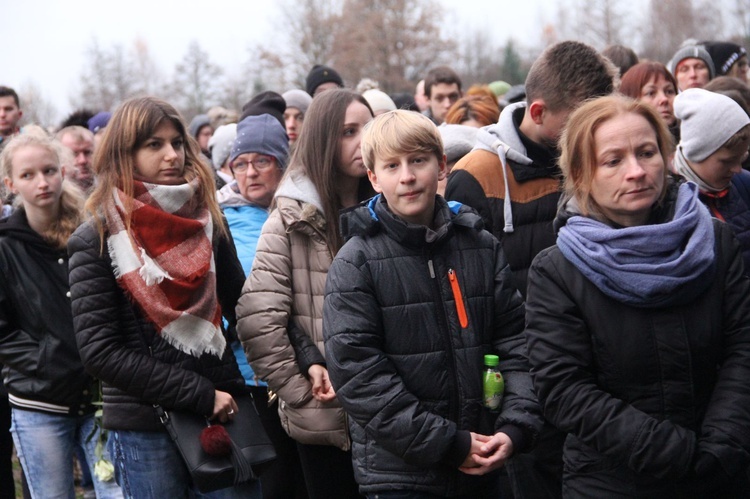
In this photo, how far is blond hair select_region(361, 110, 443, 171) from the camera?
340 centimetres

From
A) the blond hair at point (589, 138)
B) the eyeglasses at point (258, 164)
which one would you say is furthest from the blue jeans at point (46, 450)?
the blond hair at point (589, 138)

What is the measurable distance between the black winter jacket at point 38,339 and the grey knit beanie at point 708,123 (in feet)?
11.0

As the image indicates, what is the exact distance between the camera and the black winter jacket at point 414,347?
315 cm

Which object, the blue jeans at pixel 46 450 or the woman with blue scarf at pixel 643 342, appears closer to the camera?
the woman with blue scarf at pixel 643 342

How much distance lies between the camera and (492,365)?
3.32 m

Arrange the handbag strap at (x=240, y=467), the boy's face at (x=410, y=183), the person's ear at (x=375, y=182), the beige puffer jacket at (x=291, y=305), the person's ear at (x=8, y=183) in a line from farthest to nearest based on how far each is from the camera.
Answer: the person's ear at (x=8, y=183) → the beige puffer jacket at (x=291, y=305) → the handbag strap at (x=240, y=467) → the person's ear at (x=375, y=182) → the boy's face at (x=410, y=183)

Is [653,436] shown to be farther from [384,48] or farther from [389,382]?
[384,48]

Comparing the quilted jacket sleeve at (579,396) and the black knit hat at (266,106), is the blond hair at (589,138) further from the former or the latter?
the black knit hat at (266,106)

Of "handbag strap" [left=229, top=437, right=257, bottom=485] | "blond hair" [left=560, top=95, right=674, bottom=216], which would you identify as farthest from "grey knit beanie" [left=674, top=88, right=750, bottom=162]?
"handbag strap" [left=229, top=437, right=257, bottom=485]

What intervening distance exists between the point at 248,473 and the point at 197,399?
0.37 meters

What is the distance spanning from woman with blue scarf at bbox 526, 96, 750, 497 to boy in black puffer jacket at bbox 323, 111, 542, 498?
33 centimetres

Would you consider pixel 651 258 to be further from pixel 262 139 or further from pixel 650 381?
pixel 262 139

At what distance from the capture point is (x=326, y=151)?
4195 mm

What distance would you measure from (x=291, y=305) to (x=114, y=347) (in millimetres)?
856
